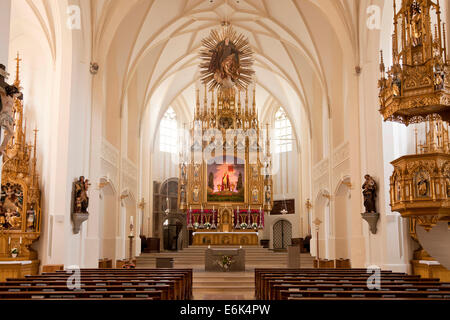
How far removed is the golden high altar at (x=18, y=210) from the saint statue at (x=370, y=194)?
28.2 feet

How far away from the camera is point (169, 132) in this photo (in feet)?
93.0

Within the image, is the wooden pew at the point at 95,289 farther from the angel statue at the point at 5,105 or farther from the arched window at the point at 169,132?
the arched window at the point at 169,132

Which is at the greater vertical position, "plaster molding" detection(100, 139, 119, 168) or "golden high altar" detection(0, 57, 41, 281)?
"plaster molding" detection(100, 139, 119, 168)

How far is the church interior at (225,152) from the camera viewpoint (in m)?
8.10

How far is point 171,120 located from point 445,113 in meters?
21.3

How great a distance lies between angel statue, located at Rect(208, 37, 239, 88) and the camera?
17.6 meters

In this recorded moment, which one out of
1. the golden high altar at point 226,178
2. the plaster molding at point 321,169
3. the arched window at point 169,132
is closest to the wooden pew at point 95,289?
the plaster molding at point 321,169

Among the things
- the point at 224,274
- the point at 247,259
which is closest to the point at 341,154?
the point at 224,274

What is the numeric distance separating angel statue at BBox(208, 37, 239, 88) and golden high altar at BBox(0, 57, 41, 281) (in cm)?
709

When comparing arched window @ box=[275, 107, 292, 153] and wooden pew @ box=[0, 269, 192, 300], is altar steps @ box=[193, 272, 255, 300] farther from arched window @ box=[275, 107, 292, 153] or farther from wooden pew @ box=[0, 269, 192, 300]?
arched window @ box=[275, 107, 292, 153]

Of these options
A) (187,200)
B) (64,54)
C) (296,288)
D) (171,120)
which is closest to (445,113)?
(296,288)

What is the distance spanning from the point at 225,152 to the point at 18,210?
1347cm

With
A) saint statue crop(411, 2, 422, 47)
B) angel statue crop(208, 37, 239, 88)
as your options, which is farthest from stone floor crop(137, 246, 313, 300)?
angel statue crop(208, 37, 239, 88)
